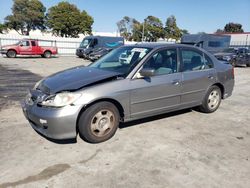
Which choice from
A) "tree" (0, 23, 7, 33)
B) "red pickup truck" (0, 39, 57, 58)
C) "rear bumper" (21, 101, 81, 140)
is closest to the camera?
"rear bumper" (21, 101, 81, 140)

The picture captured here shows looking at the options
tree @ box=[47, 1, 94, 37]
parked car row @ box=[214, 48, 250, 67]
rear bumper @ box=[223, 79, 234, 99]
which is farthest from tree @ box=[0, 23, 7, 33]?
rear bumper @ box=[223, 79, 234, 99]

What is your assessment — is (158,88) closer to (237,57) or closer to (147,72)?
(147,72)

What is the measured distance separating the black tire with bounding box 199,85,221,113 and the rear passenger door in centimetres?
18

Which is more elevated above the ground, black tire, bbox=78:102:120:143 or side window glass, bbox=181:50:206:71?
side window glass, bbox=181:50:206:71

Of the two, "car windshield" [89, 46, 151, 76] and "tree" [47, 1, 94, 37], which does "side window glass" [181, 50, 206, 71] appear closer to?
"car windshield" [89, 46, 151, 76]

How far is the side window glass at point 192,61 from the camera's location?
497cm

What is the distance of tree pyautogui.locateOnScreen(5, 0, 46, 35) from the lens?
175 feet

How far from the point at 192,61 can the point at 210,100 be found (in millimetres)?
1079

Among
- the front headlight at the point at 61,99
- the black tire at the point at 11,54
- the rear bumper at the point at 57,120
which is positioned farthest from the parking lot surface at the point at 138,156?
the black tire at the point at 11,54

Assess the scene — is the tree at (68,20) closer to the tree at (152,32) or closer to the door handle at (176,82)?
the tree at (152,32)

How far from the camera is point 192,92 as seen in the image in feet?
16.7

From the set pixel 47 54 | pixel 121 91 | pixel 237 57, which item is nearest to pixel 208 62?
pixel 121 91

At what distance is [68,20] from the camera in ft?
156

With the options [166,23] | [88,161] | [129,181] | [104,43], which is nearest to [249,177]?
[129,181]
